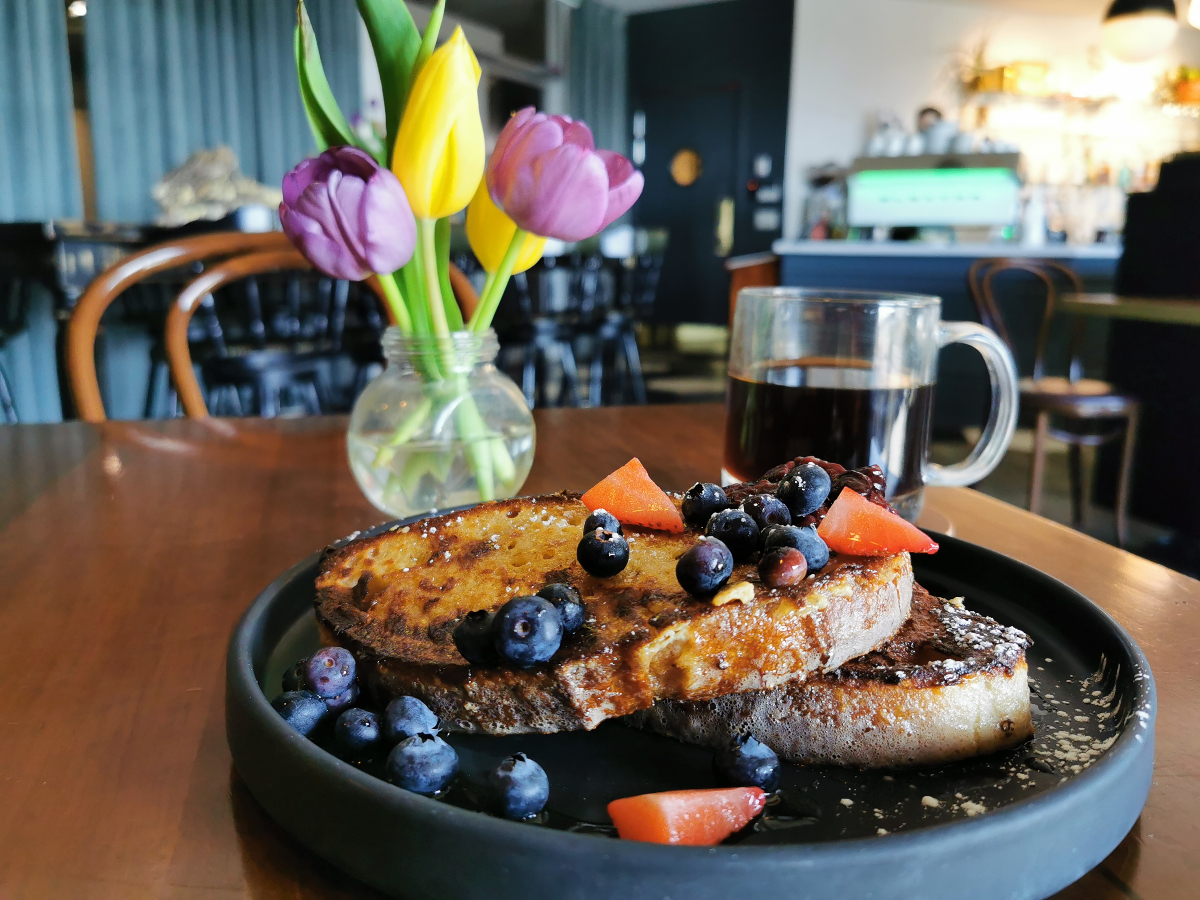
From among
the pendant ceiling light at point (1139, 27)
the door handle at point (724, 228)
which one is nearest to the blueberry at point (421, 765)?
the pendant ceiling light at point (1139, 27)

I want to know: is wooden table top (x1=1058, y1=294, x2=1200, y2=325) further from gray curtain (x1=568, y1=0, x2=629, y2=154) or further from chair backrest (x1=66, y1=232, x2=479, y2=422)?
gray curtain (x1=568, y1=0, x2=629, y2=154)

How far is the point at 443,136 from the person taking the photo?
2.18 feet

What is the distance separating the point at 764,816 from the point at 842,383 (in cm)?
54

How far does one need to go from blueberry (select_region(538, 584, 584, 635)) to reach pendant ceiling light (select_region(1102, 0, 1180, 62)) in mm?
6399

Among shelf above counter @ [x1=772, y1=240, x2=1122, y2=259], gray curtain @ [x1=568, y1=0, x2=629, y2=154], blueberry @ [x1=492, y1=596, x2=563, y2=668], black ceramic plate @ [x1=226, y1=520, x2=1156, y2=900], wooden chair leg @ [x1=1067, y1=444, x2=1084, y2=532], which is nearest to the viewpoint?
black ceramic plate @ [x1=226, y1=520, x2=1156, y2=900]

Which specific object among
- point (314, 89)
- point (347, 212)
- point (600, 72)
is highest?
point (600, 72)

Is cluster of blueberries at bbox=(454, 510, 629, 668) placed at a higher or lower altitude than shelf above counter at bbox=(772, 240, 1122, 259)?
lower

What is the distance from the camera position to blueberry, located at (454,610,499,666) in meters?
0.41

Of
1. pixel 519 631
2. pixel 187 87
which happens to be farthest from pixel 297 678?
pixel 187 87

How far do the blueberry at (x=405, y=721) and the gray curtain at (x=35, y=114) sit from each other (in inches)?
206

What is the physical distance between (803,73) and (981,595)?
8.10 meters

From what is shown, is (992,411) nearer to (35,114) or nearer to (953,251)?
(953,251)

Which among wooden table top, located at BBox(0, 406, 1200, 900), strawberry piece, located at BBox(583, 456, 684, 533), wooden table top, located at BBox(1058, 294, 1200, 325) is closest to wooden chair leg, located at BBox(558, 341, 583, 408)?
wooden table top, located at BBox(1058, 294, 1200, 325)

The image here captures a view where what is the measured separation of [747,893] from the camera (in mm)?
284
